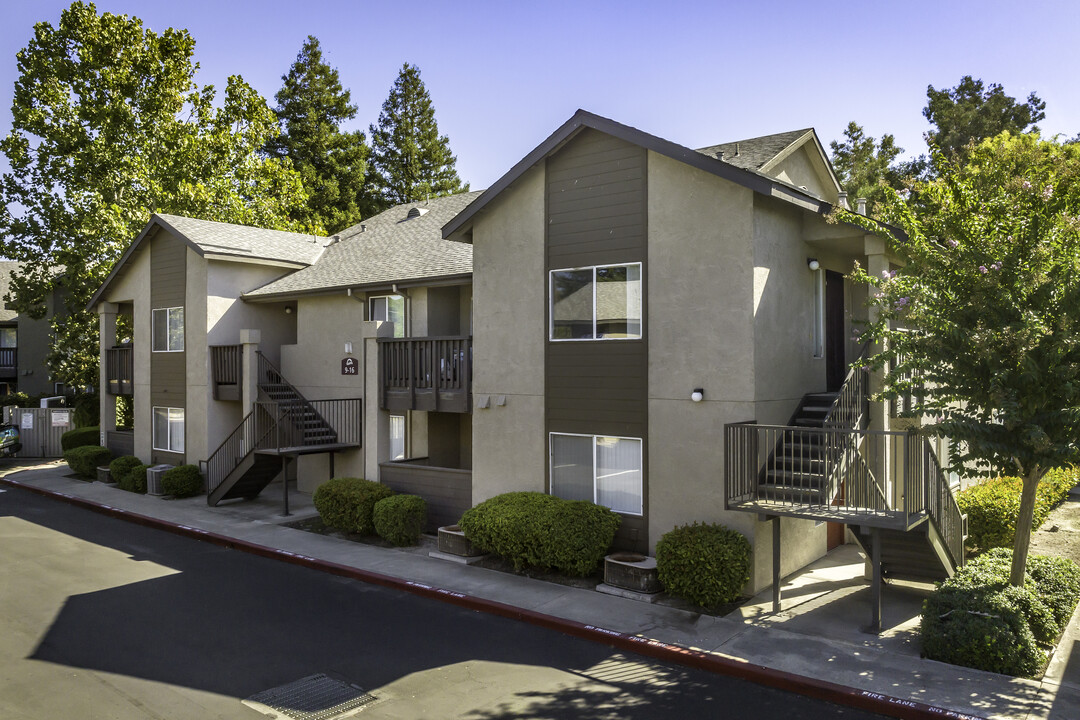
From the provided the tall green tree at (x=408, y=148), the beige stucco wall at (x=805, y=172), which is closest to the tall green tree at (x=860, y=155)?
the beige stucco wall at (x=805, y=172)

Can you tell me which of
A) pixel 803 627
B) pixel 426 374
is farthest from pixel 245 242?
pixel 803 627

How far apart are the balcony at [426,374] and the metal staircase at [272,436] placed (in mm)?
1890

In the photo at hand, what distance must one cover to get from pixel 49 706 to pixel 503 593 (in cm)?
602

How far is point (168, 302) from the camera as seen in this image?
22.9 m

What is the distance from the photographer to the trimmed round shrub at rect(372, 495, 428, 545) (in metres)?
15.1

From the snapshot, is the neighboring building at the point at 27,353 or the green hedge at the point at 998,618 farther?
the neighboring building at the point at 27,353

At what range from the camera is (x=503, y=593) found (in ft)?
39.2

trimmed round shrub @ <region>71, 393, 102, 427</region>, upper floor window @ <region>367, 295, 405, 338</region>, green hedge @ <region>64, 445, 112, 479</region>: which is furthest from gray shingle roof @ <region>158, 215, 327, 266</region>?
trimmed round shrub @ <region>71, 393, 102, 427</region>

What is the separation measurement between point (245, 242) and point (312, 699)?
17538 mm

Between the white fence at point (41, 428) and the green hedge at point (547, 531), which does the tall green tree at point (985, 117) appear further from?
the white fence at point (41, 428)

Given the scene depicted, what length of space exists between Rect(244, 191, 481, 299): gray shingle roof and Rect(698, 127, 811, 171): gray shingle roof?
597cm

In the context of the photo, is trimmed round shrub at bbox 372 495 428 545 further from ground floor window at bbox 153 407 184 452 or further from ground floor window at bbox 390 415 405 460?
ground floor window at bbox 153 407 184 452

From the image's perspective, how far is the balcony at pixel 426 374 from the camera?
52.6 feet

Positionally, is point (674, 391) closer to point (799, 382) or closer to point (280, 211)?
point (799, 382)
